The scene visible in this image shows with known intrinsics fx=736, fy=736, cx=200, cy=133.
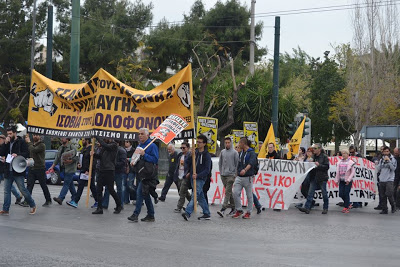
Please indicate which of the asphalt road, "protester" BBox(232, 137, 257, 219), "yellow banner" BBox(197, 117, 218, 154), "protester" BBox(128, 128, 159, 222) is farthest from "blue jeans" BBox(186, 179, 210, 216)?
"yellow banner" BBox(197, 117, 218, 154)

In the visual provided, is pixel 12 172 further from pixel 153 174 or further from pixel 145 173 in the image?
pixel 153 174

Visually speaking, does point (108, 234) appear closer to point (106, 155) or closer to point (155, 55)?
point (106, 155)

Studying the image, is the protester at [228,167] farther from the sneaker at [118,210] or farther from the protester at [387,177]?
the protester at [387,177]

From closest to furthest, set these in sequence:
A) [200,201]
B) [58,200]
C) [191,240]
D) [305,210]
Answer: [191,240] → [200,201] → [58,200] → [305,210]

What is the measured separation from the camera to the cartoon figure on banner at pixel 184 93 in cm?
1568

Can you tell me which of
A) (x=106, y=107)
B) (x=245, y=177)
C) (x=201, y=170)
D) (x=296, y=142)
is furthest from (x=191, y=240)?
(x=296, y=142)

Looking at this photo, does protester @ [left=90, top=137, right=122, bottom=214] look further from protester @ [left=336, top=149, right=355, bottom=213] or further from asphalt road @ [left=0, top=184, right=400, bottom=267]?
protester @ [left=336, top=149, right=355, bottom=213]

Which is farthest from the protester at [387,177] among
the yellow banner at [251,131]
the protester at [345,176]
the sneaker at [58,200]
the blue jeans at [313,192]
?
the yellow banner at [251,131]

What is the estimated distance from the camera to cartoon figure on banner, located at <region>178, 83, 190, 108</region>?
15680 millimetres

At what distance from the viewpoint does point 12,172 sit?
1361cm

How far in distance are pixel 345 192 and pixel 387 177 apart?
1022mm

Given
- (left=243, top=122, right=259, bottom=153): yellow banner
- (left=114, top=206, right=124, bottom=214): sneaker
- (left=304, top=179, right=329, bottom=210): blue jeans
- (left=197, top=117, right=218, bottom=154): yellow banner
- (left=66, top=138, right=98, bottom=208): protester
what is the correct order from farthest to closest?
(left=243, top=122, right=259, bottom=153): yellow banner
(left=197, top=117, right=218, bottom=154): yellow banner
(left=304, top=179, right=329, bottom=210): blue jeans
(left=66, top=138, right=98, bottom=208): protester
(left=114, top=206, right=124, bottom=214): sneaker

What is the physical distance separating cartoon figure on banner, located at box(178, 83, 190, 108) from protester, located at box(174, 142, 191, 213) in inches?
43.8

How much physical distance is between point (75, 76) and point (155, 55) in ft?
73.6
